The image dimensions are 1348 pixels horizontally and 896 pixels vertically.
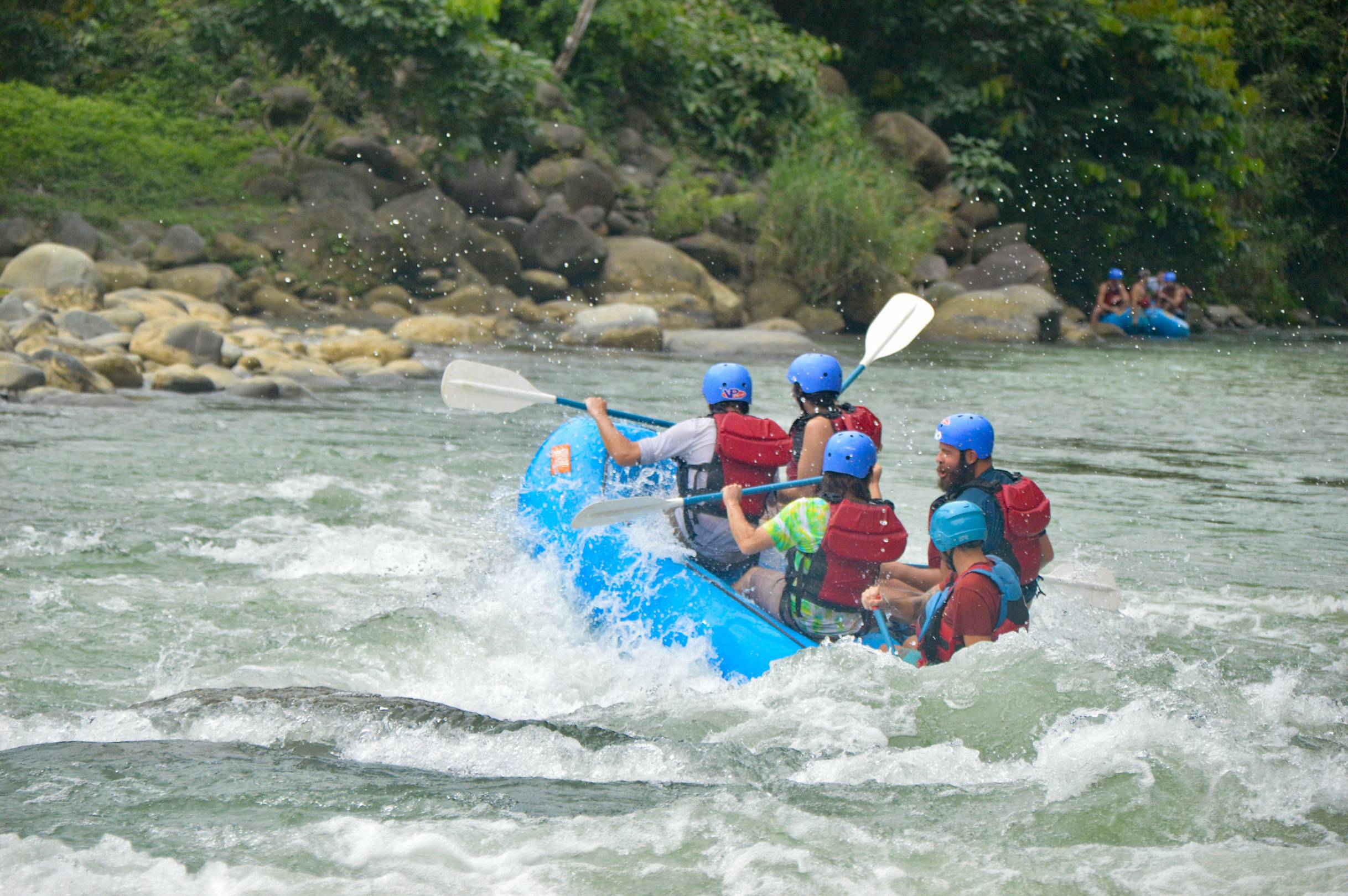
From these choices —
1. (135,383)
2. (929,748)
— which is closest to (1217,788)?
(929,748)

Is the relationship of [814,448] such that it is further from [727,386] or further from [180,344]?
[180,344]

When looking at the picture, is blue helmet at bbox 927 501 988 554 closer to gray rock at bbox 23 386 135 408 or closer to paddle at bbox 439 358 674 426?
paddle at bbox 439 358 674 426

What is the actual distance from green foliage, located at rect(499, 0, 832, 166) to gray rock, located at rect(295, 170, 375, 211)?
334cm

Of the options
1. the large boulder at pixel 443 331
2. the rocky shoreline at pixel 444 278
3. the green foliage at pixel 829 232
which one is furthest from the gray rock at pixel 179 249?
the green foliage at pixel 829 232

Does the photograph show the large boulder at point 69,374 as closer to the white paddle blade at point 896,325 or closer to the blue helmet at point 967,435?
the white paddle blade at point 896,325

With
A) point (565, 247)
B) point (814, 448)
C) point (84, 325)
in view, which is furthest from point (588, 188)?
point (814, 448)

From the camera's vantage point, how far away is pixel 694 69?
728 inches

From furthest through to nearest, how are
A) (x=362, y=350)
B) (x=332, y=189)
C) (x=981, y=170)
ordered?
(x=981, y=170), (x=332, y=189), (x=362, y=350)

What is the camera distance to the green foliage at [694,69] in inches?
707

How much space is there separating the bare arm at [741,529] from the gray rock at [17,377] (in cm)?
644

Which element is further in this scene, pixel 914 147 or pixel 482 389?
pixel 914 147

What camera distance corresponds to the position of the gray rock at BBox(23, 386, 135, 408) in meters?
9.14

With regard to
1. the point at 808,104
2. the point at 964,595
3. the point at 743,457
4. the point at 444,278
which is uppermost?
the point at 808,104

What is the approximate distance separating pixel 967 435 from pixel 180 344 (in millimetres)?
8125
